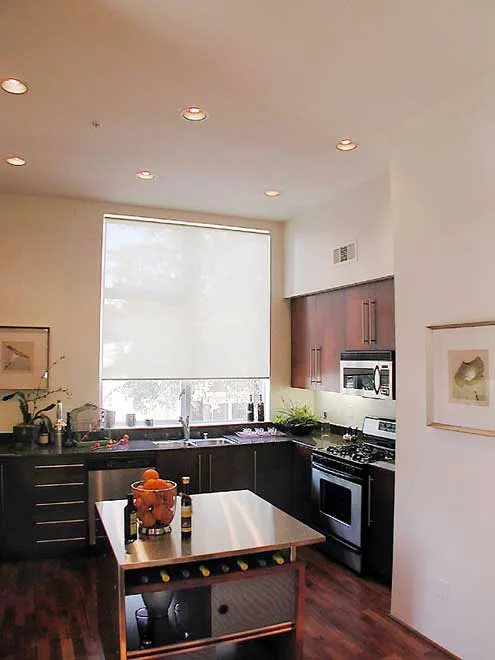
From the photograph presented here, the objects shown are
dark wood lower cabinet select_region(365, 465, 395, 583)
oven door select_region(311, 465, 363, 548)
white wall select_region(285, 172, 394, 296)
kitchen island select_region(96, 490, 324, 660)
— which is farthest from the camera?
white wall select_region(285, 172, 394, 296)

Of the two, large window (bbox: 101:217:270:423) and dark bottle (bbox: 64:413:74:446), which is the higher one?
large window (bbox: 101:217:270:423)

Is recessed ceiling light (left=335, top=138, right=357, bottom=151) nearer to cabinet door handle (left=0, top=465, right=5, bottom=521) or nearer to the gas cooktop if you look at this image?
the gas cooktop

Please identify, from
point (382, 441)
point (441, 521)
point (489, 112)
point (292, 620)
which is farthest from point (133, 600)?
point (489, 112)

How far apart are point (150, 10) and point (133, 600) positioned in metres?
2.88

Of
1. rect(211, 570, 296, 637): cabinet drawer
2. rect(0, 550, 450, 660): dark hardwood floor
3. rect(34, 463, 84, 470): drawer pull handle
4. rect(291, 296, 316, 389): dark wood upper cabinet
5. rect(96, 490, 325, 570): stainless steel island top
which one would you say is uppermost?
rect(291, 296, 316, 389): dark wood upper cabinet

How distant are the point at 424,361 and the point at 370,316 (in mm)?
1228

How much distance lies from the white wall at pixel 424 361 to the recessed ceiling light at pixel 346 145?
297 mm

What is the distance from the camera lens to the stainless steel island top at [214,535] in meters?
2.41

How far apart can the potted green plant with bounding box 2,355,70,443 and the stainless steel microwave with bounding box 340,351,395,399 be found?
8.49ft

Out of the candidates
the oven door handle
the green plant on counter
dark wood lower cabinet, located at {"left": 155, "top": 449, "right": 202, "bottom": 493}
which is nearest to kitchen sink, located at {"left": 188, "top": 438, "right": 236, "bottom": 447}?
dark wood lower cabinet, located at {"left": 155, "top": 449, "right": 202, "bottom": 493}

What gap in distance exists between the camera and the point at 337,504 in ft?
15.1

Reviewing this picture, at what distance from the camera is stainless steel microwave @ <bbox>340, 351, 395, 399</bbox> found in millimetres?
4328

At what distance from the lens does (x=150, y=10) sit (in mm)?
2404

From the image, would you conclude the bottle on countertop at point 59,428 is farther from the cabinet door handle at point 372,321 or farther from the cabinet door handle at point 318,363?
the cabinet door handle at point 372,321
